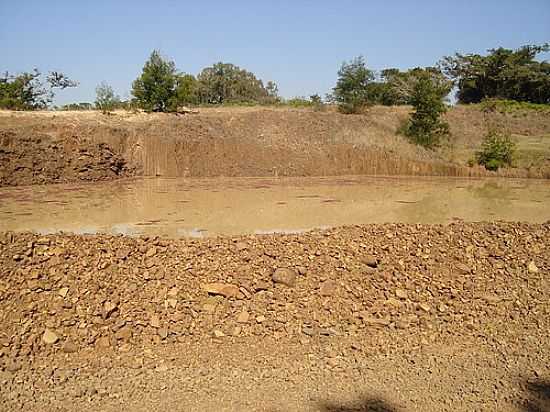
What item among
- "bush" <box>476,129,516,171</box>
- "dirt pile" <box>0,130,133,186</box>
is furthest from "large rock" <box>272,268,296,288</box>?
"bush" <box>476,129,516,171</box>

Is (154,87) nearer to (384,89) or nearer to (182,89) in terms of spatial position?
(182,89)

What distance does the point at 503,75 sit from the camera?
39.1m

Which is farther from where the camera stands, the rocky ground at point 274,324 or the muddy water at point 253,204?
the muddy water at point 253,204

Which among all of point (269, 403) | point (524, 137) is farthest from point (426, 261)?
point (524, 137)

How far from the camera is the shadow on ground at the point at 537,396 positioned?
3.69 m

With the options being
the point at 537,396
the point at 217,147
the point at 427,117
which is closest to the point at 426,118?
the point at 427,117

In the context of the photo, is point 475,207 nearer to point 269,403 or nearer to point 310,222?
point 310,222

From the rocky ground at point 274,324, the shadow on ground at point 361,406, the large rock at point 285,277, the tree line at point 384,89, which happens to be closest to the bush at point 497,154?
the tree line at point 384,89

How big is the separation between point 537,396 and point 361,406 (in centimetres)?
137

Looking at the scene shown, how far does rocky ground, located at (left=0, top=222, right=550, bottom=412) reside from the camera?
383 centimetres

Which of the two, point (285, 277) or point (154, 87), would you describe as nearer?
point (285, 277)

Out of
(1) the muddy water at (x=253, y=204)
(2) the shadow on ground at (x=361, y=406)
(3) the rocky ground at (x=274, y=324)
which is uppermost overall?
(3) the rocky ground at (x=274, y=324)

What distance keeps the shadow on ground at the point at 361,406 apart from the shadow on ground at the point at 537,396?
102 centimetres

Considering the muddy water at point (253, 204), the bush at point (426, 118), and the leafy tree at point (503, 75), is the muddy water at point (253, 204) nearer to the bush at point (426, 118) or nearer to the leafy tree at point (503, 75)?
the bush at point (426, 118)
